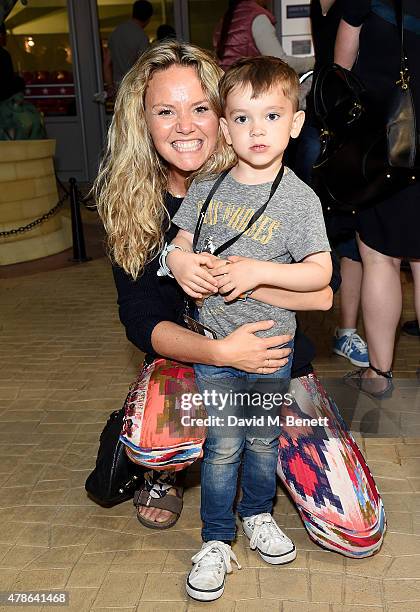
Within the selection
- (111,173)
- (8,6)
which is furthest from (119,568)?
(8,6)

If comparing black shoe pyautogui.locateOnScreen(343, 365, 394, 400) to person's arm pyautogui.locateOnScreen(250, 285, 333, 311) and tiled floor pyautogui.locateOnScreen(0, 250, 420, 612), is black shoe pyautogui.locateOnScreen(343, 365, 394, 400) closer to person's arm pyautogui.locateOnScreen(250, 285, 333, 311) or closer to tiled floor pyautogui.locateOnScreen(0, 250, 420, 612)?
tiled floor pyautogui.locateOnScreen(0, 250, 420, 612)

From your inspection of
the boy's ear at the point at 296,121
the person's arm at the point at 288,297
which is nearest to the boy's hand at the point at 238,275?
the person's arm at the point at 288,297

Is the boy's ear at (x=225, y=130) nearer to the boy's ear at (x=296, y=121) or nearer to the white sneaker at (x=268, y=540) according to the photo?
the boy's ear at (x=296, y=121)

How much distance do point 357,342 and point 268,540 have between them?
6.45 ft

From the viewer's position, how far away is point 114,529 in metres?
2.84

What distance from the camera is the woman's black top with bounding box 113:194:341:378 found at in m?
2.69

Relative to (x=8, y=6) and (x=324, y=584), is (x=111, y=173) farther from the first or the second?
(x=8, y=6)

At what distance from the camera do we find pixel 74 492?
3.13 m

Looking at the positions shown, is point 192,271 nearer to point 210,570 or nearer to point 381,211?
point 210,570

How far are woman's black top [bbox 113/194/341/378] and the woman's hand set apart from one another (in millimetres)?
372

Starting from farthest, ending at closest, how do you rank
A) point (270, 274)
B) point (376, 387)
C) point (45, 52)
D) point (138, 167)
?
point (45, 52) < point (376, 387) < point (138, 167) < point (270, 274)

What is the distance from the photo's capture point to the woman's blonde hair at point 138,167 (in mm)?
2646

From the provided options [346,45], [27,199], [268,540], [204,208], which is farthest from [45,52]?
[268,540]

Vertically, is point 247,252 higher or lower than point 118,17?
lower
